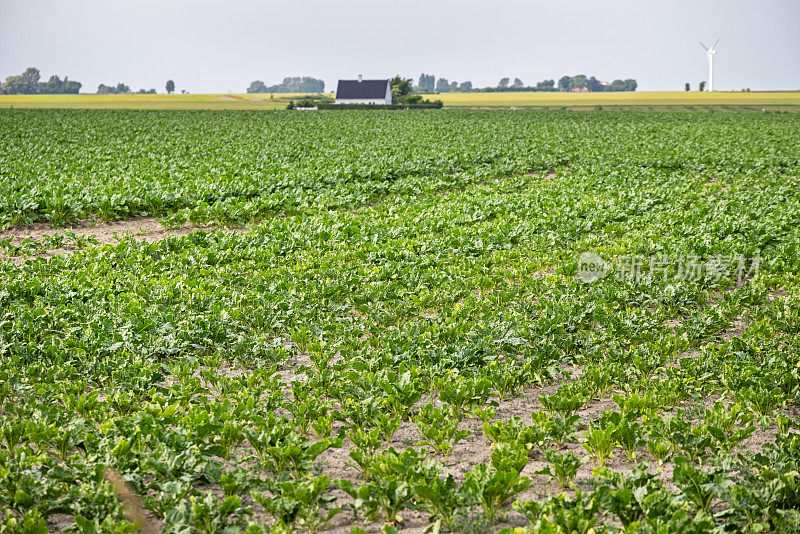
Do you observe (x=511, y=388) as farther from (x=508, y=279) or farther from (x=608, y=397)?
(x=508, y=279)

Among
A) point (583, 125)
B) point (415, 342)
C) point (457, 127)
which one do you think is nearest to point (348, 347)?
point (415, 342)

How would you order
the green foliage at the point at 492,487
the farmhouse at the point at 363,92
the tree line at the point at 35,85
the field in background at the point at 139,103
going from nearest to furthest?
the green foliage at the point at 492,487, the field in background at the point at 139,103, the farmhouse at the point at 363,92, the tree line at the point at 35,85

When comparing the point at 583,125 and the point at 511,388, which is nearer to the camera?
the point at 511,388

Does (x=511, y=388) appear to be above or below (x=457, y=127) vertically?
below

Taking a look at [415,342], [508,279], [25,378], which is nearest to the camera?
[25,378]

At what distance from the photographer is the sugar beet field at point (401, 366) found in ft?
14.4

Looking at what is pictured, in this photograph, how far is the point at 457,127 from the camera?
148 feet

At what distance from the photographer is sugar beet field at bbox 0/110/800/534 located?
4398 millimetres

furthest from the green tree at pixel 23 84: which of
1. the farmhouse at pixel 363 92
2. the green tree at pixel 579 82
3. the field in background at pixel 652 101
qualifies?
the green tree at pixel 579 82

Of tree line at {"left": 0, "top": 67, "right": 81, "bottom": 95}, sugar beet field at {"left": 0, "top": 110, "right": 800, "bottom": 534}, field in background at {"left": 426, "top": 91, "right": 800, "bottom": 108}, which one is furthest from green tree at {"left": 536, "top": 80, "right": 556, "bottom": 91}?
sugar beet field at {"left": 0, "top": 110, "right": 800, "bottom": 534}

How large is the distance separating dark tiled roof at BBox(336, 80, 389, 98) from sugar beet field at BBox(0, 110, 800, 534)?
3762 inches

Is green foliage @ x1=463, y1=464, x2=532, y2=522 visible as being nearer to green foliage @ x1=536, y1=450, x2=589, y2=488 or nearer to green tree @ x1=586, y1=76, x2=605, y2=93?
green foliage @ x1=536, y1=450, x2=589, y2=488

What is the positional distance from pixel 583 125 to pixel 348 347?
143 feet

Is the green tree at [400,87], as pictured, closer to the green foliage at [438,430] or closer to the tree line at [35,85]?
the green foliage at [438,430]
